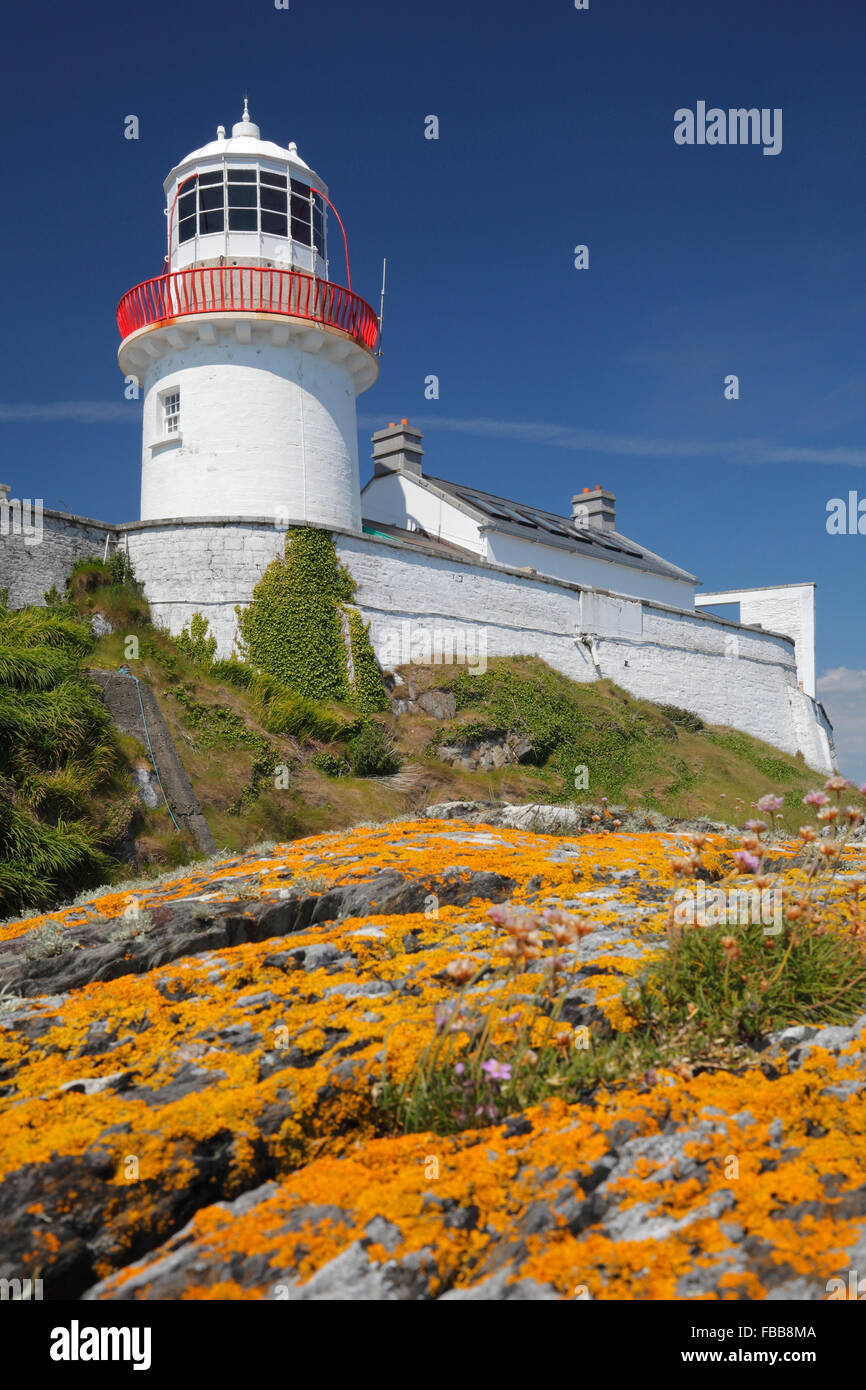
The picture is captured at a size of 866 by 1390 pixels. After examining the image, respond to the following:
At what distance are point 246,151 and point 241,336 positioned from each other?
13.5 feet

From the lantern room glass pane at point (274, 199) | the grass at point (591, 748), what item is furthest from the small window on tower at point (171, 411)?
the grass at point (591, 748)

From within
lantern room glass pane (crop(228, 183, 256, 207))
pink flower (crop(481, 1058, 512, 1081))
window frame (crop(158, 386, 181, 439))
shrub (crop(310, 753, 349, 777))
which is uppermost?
lantern room glass pane (crop(228, 183, 256, 207))

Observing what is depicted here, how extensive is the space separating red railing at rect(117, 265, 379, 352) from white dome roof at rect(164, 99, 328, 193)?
8.32 ft

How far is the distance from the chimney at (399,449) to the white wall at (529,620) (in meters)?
8.31

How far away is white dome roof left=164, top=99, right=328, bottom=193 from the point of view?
20.5m

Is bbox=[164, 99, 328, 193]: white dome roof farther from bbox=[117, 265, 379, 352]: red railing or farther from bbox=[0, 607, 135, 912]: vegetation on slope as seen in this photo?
bbox=[0, 607, 135, 912]: vegetation on slope

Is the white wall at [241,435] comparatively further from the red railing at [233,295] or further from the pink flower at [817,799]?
the pink flower at [817,799]

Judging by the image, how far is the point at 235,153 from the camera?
20422 millimetres

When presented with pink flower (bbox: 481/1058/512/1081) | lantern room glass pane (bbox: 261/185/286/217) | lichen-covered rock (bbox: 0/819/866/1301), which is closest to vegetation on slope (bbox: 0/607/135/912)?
lichen-covered rock (bbox: 0/819/866/1301)

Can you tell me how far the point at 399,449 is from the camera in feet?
104

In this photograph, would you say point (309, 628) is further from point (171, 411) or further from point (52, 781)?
A: point (52, 781)

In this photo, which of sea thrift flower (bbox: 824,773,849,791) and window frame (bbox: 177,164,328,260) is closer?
sea thrift flower (bbox: 824,773,849,791)

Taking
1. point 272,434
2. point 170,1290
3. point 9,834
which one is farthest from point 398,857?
point 272,434
